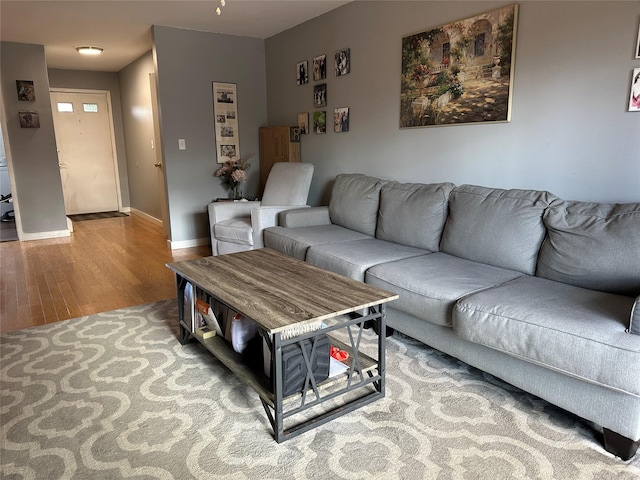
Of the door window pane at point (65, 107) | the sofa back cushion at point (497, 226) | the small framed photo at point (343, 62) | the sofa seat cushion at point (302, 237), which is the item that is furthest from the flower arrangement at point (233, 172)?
the door window pane at point (65, 107)

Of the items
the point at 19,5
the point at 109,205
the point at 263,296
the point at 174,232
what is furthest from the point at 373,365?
the point at 109,205

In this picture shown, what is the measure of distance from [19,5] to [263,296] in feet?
12.1

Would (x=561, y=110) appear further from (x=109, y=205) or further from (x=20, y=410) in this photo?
(x=109, y=205)

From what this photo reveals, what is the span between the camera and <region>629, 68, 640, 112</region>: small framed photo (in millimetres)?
2125

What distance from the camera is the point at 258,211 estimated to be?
3.57 meters

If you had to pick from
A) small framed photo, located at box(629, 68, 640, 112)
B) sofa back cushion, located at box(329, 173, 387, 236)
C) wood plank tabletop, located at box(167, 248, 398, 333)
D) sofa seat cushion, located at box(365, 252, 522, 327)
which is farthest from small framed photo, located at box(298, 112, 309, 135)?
small framed photo, located at box(629, 68, 640, 112)

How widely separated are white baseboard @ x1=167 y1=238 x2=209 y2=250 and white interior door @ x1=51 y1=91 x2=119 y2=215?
3.30 m

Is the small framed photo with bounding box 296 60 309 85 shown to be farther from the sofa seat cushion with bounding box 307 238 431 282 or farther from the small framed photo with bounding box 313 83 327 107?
the sofa seat cushion with bounding box 307 238 431 282

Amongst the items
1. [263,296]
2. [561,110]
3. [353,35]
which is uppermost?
[353,35]

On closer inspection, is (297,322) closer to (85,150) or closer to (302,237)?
(302,237)

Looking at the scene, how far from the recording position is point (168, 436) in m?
1.68

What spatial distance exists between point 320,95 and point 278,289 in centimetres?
284

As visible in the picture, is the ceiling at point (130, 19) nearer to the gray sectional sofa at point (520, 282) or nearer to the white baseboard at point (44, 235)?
the gray sectional sofa at point (520, 282)

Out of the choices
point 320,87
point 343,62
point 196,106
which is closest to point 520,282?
point 343,62
